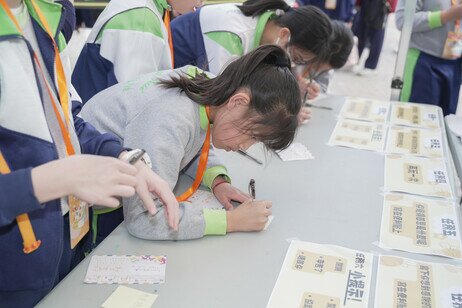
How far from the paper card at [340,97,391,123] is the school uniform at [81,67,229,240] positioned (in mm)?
859

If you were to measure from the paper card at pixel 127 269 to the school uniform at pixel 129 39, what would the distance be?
0.69 meters

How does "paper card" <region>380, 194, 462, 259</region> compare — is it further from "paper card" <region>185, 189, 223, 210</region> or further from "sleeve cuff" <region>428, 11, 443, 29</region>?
"sleeve cuff" <region>428, 11, 443, 29</region>

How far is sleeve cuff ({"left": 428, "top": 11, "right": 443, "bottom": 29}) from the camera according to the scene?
2.04m

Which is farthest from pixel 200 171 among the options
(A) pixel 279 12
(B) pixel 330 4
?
Answer: (B) pixel 330 4

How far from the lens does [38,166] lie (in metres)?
0.65

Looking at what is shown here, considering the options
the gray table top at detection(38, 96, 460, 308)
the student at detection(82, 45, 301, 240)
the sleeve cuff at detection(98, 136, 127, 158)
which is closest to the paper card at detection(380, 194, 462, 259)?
the gray table top at detection(38, 96, 460, 308)

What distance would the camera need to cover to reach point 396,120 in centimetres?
185

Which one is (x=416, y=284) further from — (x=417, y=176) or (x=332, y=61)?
→ (x=332, y=61)

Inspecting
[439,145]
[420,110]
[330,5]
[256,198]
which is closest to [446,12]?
[420,110]

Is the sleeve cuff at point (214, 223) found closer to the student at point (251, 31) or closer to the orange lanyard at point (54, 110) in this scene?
the orange lanyard at point (54, 110)

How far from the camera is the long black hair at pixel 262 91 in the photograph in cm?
112

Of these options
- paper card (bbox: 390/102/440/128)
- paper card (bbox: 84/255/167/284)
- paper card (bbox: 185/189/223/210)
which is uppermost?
paper card (bbox: 84/255/167/284)

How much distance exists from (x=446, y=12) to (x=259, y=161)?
1.19 metres

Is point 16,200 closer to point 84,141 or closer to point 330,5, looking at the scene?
point 84,141
